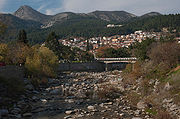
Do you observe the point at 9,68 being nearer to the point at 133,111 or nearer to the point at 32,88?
the point at 32,88

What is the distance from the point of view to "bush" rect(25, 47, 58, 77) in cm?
3334

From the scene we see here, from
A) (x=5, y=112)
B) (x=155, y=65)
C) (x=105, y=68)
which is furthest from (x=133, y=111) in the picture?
(x=105, y=68)

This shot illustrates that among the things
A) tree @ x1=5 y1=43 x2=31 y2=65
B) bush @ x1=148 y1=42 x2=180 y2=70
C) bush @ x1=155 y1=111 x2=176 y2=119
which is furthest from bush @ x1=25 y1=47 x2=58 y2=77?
bush @ x1=155 y1=111 x2=176 y2=119

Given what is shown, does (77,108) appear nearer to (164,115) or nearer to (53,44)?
(164,115)

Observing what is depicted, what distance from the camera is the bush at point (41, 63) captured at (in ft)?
109

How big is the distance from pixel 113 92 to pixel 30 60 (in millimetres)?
16989

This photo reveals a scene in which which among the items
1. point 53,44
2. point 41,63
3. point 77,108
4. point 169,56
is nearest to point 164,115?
point 77,108

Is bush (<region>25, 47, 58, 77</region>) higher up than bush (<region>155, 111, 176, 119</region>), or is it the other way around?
bush (<region>25, 47, 58, 77</region>)

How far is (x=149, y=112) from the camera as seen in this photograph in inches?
609

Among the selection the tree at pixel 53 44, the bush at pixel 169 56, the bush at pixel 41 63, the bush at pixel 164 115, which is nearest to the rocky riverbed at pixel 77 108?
the bush at pixel 164 115

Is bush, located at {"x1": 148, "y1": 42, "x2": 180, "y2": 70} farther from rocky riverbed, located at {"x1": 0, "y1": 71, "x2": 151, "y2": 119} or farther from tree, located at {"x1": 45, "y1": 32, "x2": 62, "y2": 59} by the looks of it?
tree, located at {"x1": 45, "y1": 32, "x2": 62, "y2": 59}

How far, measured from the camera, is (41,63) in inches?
1448

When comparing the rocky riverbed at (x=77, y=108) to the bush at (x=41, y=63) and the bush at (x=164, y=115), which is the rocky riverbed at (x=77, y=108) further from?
the bush at (x=41, y=63)

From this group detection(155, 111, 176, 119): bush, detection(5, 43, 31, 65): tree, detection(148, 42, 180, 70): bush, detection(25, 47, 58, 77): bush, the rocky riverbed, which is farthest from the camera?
detection(5, 43, 31, 65): tree
